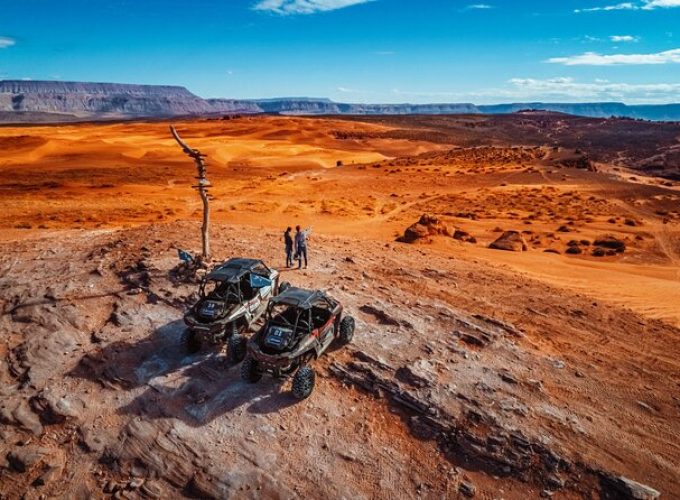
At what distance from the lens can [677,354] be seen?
40.6 ft

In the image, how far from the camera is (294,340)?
9.60 meters

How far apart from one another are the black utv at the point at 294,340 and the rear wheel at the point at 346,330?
0.91ft

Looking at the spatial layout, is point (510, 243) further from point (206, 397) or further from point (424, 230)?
point (206, 397)

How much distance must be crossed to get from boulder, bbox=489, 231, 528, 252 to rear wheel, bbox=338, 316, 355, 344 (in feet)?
49.6

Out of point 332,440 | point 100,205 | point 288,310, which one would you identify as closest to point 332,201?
point 100,205

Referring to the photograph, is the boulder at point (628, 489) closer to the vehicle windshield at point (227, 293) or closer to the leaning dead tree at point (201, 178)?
the vehicle windshield at point (227, 293)

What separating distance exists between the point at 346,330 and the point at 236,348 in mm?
2688

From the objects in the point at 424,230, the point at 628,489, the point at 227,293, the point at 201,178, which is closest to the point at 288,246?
the point at 201,178

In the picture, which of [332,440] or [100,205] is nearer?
[332,440]

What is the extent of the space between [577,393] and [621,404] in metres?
0.89

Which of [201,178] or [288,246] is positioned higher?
[201,178]

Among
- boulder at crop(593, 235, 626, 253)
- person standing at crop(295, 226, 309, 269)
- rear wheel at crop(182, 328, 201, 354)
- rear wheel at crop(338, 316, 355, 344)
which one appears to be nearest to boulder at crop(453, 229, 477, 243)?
boulder at crop(593, 235, 626, 253)

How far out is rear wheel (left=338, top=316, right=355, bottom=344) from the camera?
440 inches

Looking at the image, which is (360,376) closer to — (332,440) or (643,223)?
(332,440)
